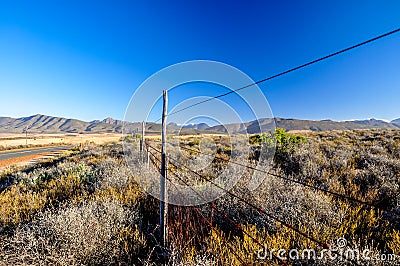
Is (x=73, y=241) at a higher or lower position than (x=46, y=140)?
higher

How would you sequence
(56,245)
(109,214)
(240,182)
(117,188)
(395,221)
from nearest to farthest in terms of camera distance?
(56,245), (395,221), (109,214), (240,182), (117,188)

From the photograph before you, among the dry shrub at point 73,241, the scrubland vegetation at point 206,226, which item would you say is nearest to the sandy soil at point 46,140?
the scrubland vegetation at point 206,226

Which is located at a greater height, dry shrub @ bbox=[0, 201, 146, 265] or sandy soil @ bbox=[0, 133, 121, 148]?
dry shrub @ bbox=[0, 201, 146, 265]

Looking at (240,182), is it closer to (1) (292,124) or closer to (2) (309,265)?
(2) (309,265)

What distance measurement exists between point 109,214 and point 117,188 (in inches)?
88.8

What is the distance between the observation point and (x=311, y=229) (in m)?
3.37

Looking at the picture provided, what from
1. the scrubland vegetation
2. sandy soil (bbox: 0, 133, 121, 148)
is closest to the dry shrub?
the scrubland vegetation

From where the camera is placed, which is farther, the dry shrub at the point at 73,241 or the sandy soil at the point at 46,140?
the sandy soil at the point at 46,140

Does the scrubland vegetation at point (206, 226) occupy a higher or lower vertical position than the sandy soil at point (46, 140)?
higher

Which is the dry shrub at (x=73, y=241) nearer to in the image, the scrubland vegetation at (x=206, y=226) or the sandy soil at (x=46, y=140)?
the scrubland vegetation at (x=206, y=226)

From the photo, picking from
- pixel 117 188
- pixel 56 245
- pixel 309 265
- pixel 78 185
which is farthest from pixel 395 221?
pixel 78 185

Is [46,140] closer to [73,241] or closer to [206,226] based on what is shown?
[73,241]

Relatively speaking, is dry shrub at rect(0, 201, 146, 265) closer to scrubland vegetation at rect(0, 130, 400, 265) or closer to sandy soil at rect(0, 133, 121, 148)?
scrubland vegetation at rect(0, 130, 400, 265)

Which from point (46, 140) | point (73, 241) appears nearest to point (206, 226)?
point (73, 241)
